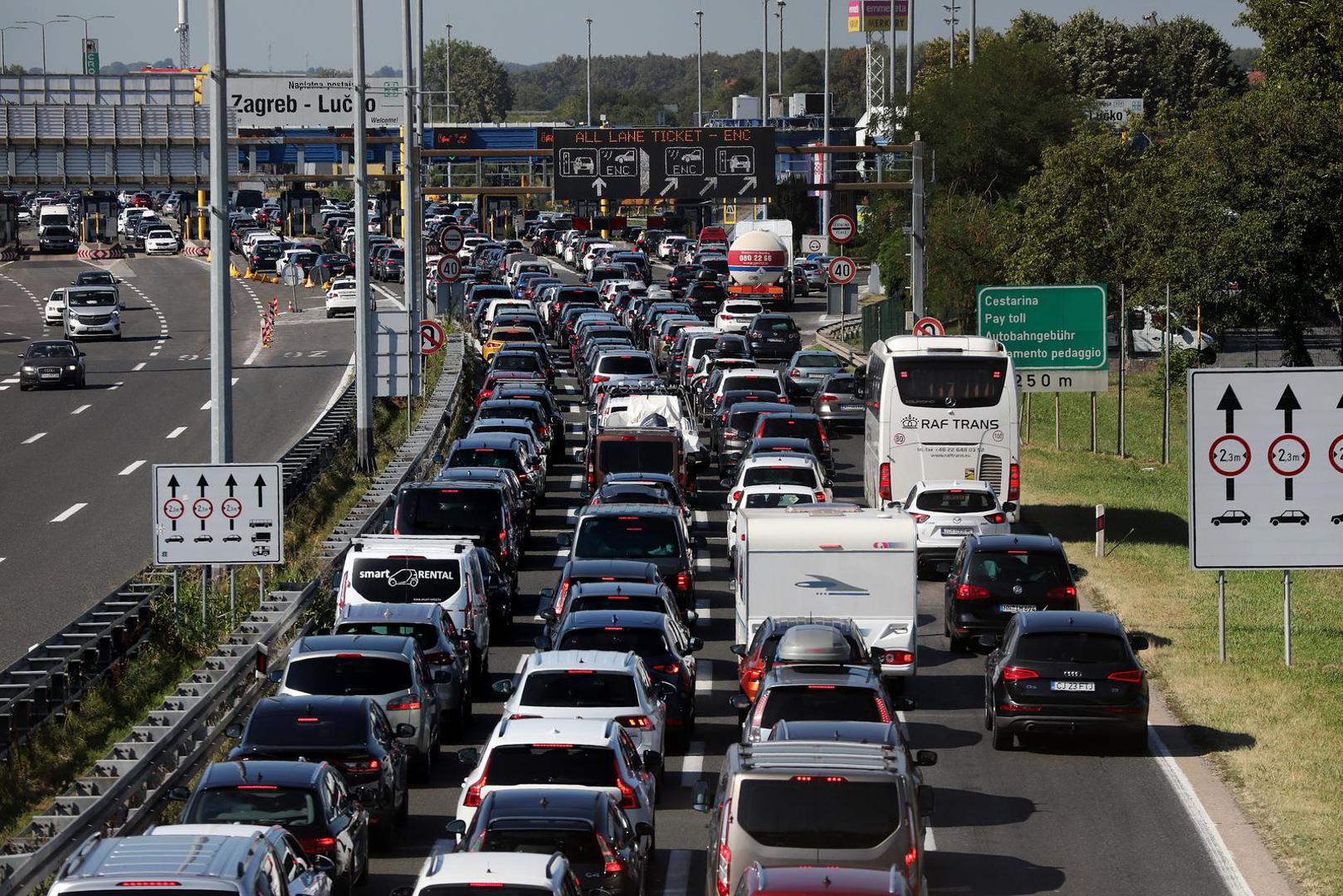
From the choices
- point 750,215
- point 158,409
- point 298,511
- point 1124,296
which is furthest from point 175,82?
point 750,215

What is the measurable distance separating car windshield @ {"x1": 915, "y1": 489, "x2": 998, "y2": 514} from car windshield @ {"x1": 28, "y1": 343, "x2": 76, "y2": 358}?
36.9 m

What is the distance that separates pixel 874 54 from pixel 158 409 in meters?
113

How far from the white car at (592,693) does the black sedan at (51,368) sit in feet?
149

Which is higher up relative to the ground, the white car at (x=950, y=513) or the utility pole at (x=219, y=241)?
the utility pole at (x=219, y=241)

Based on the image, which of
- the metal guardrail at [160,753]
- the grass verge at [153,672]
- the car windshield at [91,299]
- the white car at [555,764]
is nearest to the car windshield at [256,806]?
the metal guardrail at [160,753]

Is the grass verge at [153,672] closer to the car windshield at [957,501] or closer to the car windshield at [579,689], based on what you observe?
the car windshield at [579,689]

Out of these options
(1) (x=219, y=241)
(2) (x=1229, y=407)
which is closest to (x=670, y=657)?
(1) (x=219, y=241)

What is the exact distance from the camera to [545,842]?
15.0 m

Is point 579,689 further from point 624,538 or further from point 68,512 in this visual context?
point 68,512

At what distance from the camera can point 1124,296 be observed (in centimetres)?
5484

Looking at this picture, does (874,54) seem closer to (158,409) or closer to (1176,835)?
(158,409)

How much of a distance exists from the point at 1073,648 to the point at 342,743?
8190mm

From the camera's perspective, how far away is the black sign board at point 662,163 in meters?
60.1

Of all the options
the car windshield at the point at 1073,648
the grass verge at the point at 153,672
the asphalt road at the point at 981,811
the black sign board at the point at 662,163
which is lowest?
the asphalt road at the point at 981,811
